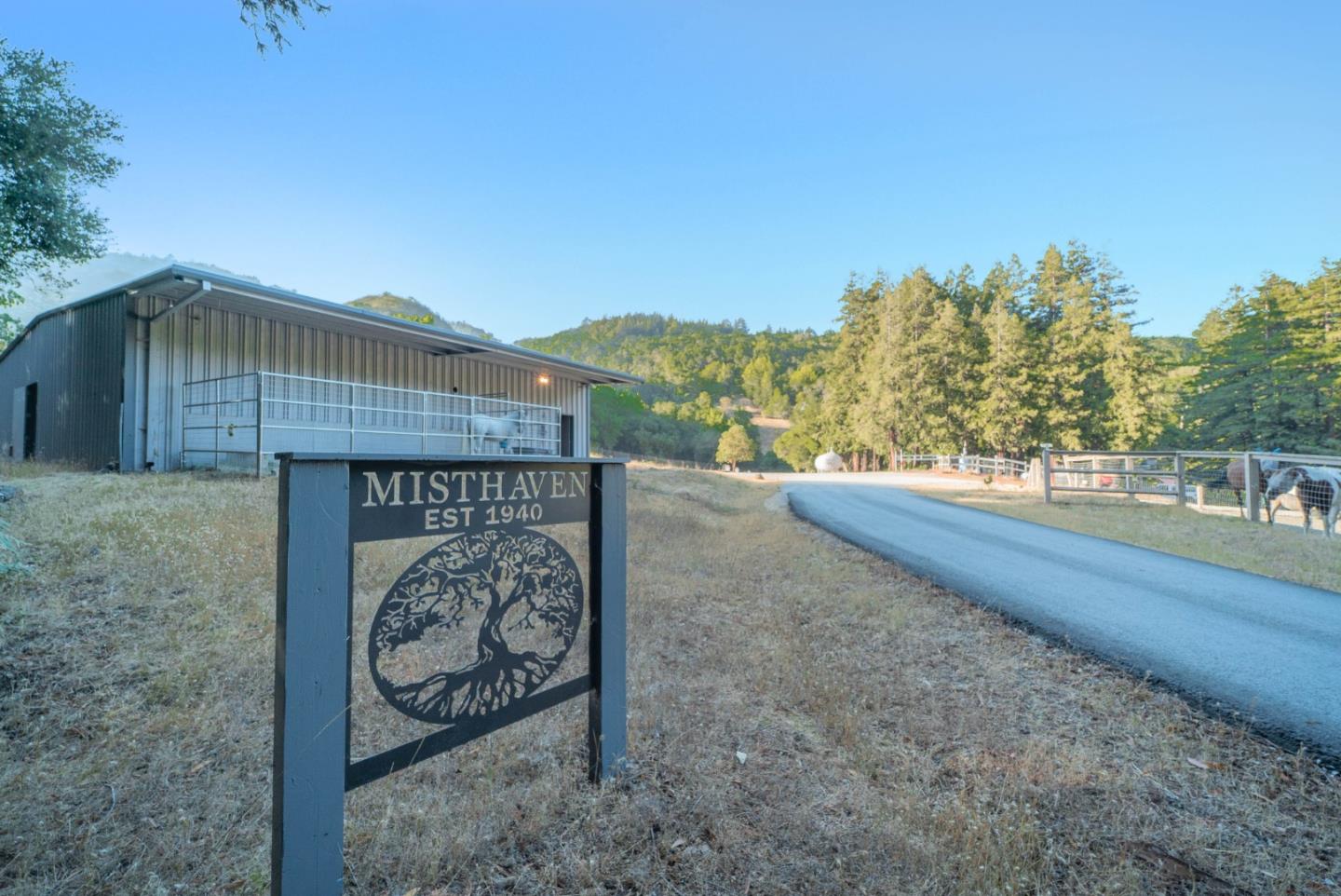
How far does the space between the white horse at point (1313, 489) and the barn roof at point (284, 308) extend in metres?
17.1

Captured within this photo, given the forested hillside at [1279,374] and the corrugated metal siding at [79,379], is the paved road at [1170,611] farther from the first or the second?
the forested hillside at [1279,374]

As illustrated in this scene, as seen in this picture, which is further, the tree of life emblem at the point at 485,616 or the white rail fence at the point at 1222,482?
the white rail fence at the point at 1222,482

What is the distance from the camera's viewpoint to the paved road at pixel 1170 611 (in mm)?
3621

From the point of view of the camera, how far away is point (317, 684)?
203 cm

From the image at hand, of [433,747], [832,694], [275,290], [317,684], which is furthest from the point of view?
[275,290]

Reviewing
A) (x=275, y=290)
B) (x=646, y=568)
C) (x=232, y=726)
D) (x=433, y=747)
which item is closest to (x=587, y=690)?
(x=433, y=747)

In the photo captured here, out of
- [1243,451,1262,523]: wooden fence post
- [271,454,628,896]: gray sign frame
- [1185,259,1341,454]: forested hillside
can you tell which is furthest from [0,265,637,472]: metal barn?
[1185,259,1341,454]: forested hillside

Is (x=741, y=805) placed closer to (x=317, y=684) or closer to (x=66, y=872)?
(x=317, y=684)

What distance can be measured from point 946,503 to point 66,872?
1613 cm

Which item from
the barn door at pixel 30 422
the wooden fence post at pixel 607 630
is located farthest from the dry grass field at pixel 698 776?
the barn door at pixel 30 422

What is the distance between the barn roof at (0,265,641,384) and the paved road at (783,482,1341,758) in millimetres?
10585

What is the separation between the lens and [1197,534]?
9930mm

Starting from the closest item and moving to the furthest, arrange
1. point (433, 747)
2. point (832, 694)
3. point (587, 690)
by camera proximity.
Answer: point (433, 747), point (587, 690), point (832, 694)

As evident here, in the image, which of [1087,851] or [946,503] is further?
[946,503]
